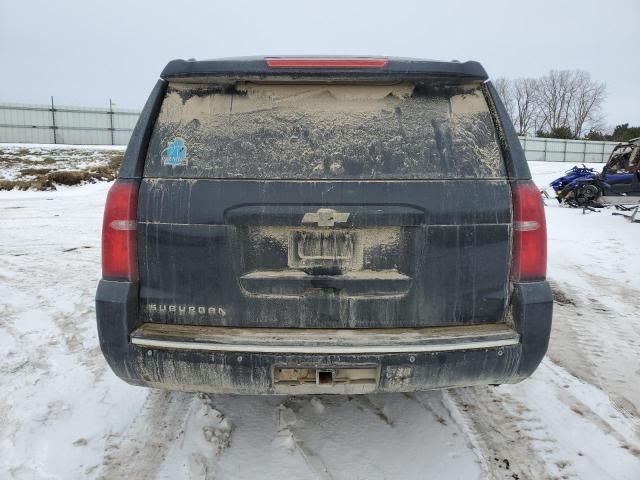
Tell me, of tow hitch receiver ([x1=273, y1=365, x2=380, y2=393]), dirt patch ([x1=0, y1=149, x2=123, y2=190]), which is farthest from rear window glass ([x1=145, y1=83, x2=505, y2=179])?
dirt patch ([x1=0, y1=149, x2=123, y2=190])

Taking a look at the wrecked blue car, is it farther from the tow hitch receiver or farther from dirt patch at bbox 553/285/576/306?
the tow hitch receiver

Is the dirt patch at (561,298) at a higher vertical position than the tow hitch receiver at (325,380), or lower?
lower

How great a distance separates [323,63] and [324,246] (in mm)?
887

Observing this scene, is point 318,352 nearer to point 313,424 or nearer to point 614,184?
point 313,424

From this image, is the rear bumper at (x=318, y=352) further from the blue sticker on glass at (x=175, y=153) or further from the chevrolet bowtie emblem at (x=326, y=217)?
the blue sticker on glass at (x=175, y=153)

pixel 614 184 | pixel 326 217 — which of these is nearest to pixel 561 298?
pixel 326 217

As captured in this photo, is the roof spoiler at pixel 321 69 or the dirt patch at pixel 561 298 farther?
the dirt patch at pixel 561 298

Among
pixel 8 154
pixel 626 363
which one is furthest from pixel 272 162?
pixel 8 154

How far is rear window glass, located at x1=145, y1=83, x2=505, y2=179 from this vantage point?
2256mm

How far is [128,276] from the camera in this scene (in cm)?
224

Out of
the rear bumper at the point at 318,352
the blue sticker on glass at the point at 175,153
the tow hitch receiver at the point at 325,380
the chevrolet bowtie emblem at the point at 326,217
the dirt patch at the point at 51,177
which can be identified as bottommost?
the tow hitch receiver at the point at 325,380

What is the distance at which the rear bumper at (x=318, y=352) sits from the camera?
7.00ft

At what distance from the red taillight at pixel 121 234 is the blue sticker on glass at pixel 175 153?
0.22 meters

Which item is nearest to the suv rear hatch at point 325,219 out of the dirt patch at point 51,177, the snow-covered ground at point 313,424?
the snow-covered ground at point 313,424
